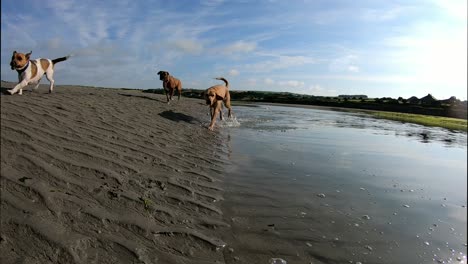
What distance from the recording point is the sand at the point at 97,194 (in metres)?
2.89

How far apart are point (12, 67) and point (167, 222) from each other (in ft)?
24.1

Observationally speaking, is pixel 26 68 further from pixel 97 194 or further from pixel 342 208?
pixel 342 208

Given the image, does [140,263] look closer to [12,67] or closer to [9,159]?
[9,159]

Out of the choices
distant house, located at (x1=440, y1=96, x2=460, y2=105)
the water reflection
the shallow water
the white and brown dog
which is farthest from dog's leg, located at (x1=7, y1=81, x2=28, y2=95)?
distant house, located at (x1=440, y1=96, x2=460, y2=105)

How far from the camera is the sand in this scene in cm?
289

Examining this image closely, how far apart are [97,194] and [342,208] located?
3363 millimetres

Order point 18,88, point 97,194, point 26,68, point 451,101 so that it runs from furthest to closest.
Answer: point 451,101 → point 26,68 → point 18,88 → point 97,194

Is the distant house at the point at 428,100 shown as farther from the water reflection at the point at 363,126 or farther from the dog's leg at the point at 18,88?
the dog's leg at the point at 18,88

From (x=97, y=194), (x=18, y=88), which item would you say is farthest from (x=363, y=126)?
(x=97, y=194)

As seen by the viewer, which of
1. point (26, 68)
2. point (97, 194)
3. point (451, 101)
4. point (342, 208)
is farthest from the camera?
point (451, 101)

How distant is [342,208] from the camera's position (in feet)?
14.7

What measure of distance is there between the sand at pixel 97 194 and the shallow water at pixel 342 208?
0.43m

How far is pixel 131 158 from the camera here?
5.55m

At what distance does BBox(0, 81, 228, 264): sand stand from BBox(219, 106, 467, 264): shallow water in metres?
0.43
